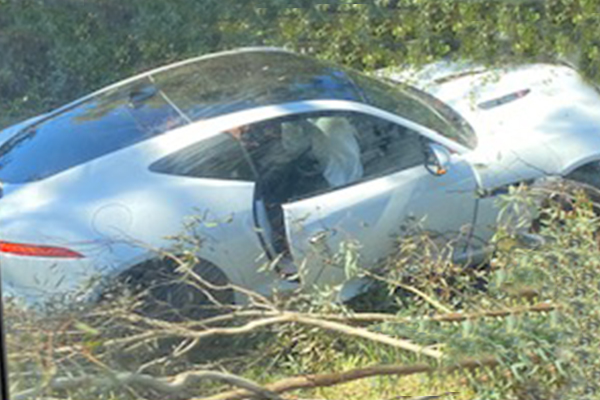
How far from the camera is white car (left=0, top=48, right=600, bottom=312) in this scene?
2.58m

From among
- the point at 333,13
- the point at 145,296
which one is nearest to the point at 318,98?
the point at 333,13

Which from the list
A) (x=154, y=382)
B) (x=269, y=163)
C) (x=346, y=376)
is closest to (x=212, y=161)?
(x=269, y=163)

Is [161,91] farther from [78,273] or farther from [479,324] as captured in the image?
[479,324]

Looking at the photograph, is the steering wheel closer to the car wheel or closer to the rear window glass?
the rear window glass

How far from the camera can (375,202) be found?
277 centimetres

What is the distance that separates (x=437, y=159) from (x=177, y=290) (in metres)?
0.86

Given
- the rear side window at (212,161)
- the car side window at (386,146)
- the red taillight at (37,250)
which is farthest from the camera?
the car side window at (386,146)

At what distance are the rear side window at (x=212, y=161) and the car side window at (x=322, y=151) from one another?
29mm

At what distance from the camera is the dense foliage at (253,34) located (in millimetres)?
2633

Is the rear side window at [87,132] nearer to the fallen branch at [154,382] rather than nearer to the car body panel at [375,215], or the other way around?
the car body panel at [375,215]

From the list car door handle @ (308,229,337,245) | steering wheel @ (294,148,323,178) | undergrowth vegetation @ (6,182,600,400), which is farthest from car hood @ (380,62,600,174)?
car door handle @ (308,229,337,245)

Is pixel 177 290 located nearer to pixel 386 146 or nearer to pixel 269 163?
pixel 269 163

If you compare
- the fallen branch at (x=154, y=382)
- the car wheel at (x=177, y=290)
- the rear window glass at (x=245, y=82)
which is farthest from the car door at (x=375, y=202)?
the fallen branch at (x=154, y=382)

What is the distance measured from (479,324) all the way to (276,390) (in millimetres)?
654
